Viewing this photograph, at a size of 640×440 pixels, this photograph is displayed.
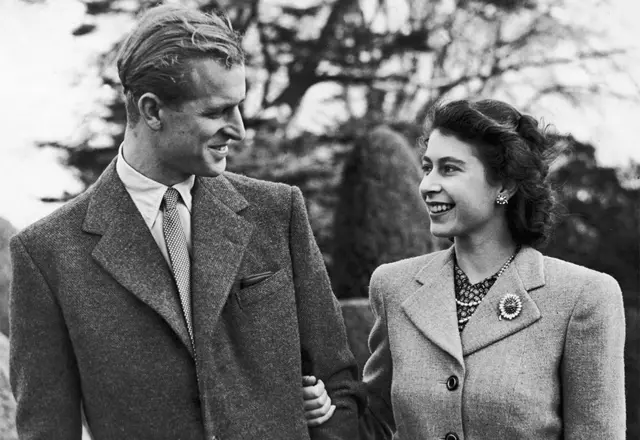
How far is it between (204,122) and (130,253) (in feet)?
1.50

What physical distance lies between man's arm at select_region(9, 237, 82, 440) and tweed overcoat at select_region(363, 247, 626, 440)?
107 centimetres

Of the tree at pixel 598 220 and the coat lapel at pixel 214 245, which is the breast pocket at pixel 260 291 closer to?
the coat lapel at pixel 214 245

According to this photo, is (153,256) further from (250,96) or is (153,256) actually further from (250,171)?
(250,96)

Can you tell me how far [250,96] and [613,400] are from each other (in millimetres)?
8742

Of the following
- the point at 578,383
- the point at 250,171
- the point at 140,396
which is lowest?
the point at 250,171

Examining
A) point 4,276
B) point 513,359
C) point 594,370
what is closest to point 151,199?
point 513,359

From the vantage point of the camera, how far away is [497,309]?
3.10 meters

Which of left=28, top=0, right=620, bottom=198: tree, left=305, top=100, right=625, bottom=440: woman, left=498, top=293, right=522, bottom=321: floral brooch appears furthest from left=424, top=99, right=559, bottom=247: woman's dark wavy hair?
left=28, top=0, right=620, bottom=198: tree

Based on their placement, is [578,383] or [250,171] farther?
[250,171]

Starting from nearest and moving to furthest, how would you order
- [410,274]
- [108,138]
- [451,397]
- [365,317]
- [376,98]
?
[451,397] → [410,274] → [365,317] → [108,138] → [376,98]

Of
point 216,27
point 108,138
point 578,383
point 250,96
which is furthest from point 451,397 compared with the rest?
point 250,96

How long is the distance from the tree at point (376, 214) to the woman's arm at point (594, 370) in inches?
165

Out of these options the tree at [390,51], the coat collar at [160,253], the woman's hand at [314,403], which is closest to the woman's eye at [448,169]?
the coat collar at [160,253]

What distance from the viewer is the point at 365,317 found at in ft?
20.3
